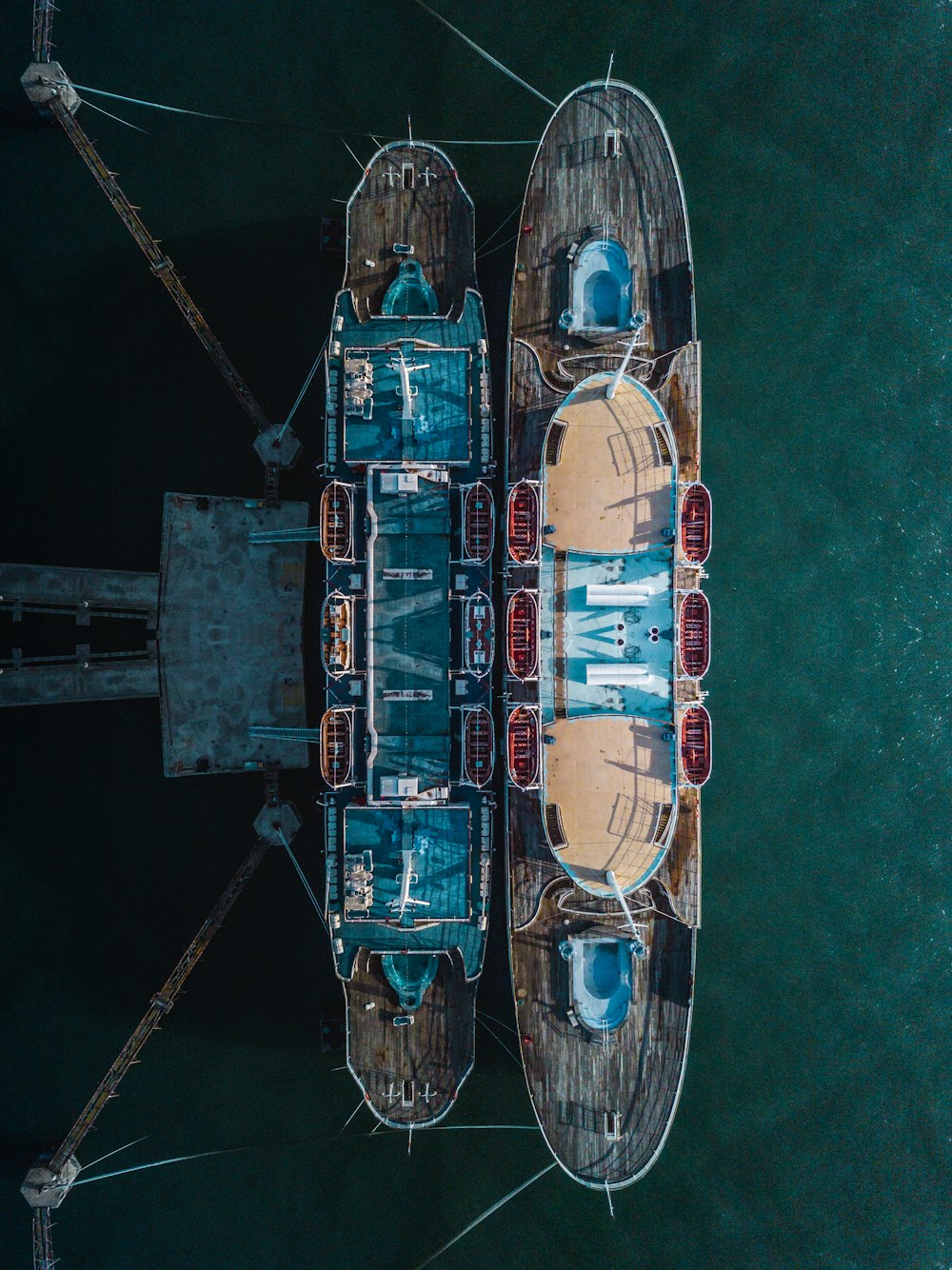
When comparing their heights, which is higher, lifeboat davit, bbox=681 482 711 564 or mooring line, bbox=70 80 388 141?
mooring line, bbox=70 80 388 141

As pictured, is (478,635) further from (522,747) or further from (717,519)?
(717,519)

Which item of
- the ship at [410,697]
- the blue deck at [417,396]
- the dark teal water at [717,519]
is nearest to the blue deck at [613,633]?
the ship at [410,697]

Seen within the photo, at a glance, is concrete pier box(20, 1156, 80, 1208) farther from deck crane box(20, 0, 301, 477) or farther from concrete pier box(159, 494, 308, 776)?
deck crane box(20, 0, 301, 477)

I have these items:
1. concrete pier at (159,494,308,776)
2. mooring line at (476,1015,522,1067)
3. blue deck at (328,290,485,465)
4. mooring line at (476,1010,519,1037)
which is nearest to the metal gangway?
concrete pier at (159,494,308,776)

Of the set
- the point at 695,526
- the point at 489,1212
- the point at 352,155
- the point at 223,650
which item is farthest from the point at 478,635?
the point at 489,1212

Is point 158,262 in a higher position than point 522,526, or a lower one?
higher

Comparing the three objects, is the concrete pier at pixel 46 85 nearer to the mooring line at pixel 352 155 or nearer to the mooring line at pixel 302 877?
the mooring line at pixel 352 155
